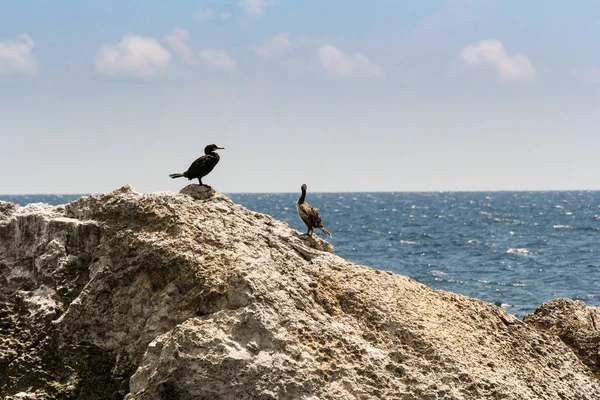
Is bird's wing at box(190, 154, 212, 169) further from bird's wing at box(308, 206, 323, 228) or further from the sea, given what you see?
the sea

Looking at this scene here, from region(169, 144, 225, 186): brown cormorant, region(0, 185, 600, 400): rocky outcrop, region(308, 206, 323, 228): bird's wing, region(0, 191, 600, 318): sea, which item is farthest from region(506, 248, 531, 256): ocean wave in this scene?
region(169, 144, 225, 186): brown cormorant

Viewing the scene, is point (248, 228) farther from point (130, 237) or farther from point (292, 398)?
point (292, 398)

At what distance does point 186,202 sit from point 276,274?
1.51 metres

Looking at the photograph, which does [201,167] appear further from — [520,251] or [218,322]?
[520,251]

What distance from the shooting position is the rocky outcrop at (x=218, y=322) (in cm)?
734

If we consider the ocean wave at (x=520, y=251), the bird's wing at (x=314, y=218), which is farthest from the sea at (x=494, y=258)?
the bird's wing at (x=314, y=218)

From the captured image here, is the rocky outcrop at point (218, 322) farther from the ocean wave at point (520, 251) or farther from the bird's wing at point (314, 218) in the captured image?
the ocean wave at point (520, 251)

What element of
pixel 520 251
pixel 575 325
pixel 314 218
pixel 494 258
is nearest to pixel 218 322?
pixel 314 218

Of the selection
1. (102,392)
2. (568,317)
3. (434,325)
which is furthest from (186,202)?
(568,317)

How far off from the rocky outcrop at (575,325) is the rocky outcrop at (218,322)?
591mm

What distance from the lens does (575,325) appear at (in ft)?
33.5

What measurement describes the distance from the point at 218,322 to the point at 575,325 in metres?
5.34

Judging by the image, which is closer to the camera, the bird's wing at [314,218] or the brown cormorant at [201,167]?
the brown cormorant at [201,167]

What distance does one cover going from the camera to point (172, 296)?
26.1ft
